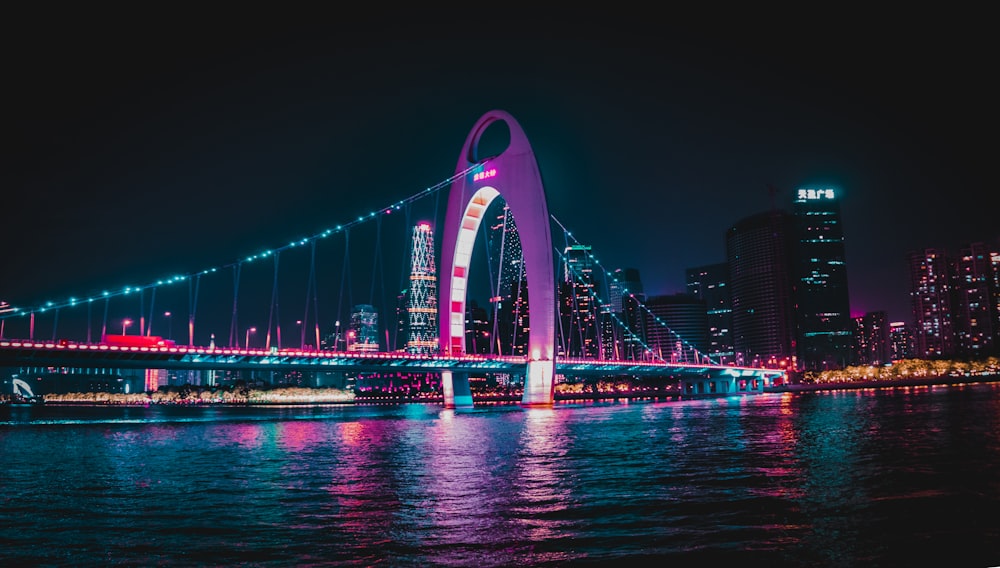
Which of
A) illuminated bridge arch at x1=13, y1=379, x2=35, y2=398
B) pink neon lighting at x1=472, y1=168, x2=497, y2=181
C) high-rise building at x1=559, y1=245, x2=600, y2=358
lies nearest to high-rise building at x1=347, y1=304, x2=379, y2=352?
high-rise building at x1=559, y1=245, x2=600, y2=358

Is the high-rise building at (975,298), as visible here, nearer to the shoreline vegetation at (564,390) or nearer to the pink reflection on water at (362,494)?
the shoreline vegetation at (564,390)

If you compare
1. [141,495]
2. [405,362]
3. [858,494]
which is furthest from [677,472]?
[405,362]

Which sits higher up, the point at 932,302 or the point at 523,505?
the point at 932,302

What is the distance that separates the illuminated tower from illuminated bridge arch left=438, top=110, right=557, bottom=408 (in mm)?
55346

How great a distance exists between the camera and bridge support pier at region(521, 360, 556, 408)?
199 ft

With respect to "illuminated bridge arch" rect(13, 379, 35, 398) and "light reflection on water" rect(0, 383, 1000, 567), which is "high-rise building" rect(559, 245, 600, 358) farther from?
"light reflection on water" rect(0, 383, 1000, 567)

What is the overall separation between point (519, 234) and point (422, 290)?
236ft

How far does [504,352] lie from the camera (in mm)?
175875

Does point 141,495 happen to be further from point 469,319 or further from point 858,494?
point 469,319

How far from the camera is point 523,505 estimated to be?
1240 centimetres

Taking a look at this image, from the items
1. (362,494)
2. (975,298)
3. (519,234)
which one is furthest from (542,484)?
(975,298)

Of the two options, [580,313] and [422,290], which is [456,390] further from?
[580,313]

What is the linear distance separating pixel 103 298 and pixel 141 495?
134 feet

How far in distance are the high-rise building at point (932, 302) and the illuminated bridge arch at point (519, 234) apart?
144m
